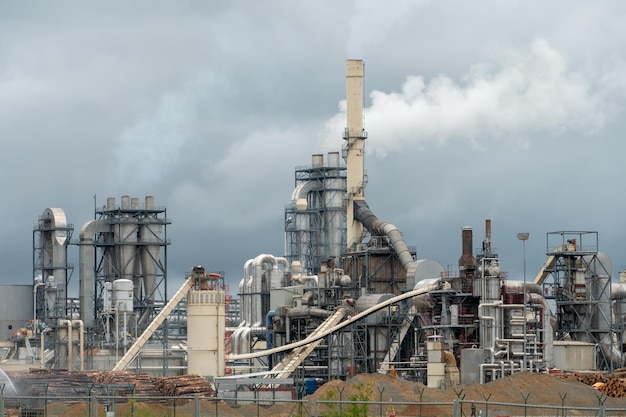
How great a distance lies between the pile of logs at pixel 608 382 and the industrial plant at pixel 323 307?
5257mm

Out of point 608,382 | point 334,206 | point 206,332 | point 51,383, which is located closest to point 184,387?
point 51,383

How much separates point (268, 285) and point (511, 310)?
32.1 m

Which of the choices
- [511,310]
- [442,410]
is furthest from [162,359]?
Answer: [442,410]

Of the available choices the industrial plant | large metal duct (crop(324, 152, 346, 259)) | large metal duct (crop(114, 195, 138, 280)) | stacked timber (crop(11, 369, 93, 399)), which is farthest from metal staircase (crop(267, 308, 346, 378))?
stacked timber (crop(11, 369, 93, 399))

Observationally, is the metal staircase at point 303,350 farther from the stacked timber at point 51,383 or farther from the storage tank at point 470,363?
the stacked timber at point 51,383

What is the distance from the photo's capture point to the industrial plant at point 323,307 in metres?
81.5

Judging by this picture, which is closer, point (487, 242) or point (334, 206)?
point (487, 242)

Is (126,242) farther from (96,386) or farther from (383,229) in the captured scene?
(96,386)

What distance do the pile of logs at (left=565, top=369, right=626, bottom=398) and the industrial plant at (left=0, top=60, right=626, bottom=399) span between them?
526 cm

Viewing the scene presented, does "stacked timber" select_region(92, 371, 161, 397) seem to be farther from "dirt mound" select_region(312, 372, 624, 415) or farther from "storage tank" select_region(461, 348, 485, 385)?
"storage tank" select_region(461, 348, 485, 385)

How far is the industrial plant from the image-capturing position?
267 ft

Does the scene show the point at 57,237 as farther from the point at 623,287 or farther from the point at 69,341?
the point at 623,287

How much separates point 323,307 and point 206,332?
1547cm

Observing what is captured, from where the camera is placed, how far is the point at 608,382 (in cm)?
6925
